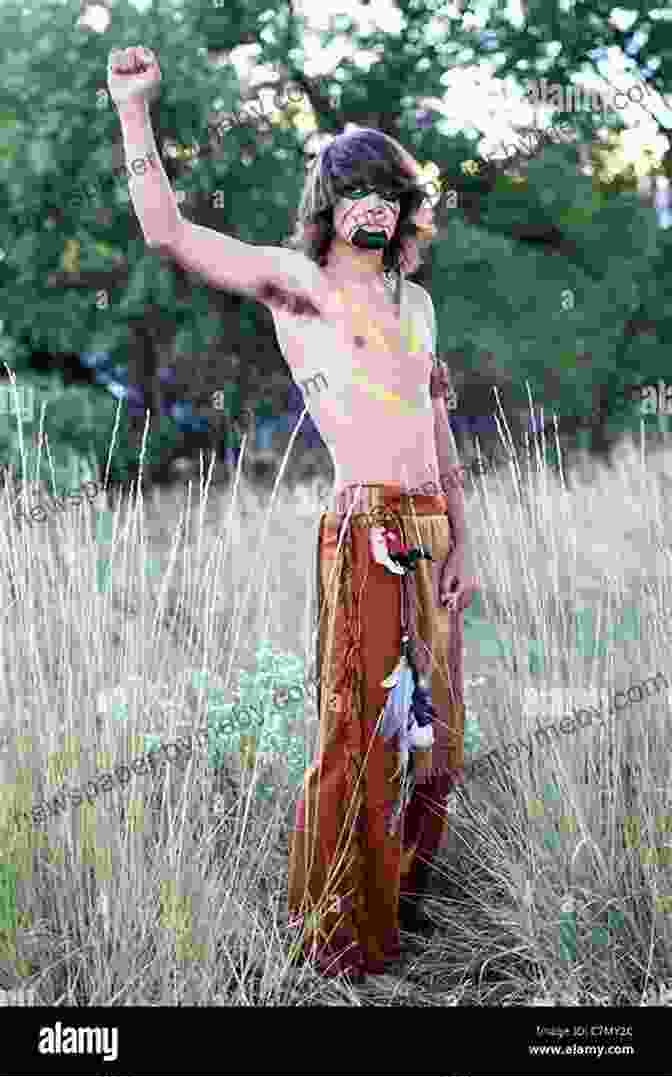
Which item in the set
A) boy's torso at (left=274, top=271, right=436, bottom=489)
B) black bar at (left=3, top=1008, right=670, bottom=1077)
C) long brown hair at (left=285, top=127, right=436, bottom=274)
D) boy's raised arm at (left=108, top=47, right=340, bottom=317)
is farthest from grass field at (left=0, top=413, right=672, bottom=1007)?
long brown hair at (left=285, top=127, right=436, bottom=274)

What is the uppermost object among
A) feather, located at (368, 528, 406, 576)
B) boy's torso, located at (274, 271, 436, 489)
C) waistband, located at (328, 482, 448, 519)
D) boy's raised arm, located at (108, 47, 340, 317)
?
boy's raised arm, located at (108, 47, 340, 317)

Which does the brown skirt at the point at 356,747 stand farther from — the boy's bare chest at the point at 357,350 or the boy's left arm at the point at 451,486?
the boy's bare chest at the point at 357,350

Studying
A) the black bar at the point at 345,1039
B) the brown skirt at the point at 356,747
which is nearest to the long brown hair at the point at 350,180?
the brown skirt at the point at 356,747

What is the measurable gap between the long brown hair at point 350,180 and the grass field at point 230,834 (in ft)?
1.45

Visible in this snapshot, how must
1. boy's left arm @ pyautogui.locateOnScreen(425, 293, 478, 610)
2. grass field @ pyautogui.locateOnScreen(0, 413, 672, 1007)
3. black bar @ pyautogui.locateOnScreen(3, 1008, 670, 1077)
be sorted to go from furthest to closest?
boy's left arm @ pyautogui.locateOnScreen(425, 293, 478, 610)
grass field @ pyautogui.locateOnScreen(0, 413, 672, 1007)
black bar @ pyautogui.locateOnScreen(3, 1008, 670, 1077)

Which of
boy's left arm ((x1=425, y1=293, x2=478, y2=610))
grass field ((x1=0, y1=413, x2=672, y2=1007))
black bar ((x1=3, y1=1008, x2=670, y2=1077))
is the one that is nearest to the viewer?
black bar ((x1=3, y1=1008, x2=670, y2=1077))

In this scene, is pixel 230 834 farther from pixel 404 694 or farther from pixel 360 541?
pixel 360 541

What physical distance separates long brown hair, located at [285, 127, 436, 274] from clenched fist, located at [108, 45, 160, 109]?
12.2 inches

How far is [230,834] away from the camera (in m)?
2.32

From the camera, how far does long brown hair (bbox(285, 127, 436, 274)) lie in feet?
6.44

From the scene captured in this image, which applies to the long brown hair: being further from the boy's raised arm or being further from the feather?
the feather

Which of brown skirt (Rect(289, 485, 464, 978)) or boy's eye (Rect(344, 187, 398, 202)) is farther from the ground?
boy's eye (Rect(344, 187, 398, 202))

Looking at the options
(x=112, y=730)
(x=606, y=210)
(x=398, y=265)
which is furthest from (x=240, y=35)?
(x=112, y=730)

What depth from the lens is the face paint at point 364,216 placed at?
196 centimetres
